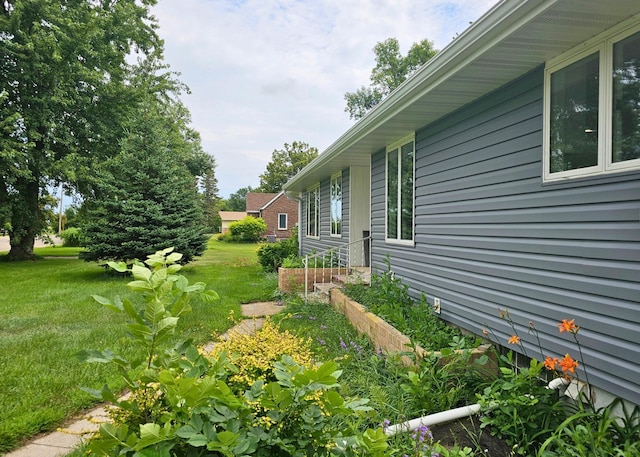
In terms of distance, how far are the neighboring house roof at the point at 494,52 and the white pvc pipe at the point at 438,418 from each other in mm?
2511

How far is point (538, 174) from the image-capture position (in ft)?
9.80

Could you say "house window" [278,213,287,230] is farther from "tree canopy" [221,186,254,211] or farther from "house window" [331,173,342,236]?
"tree canopy" [221,186,254,211]

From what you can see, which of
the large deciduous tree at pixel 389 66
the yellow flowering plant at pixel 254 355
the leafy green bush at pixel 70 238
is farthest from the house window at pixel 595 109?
the leafy green bush at pixel 70 238

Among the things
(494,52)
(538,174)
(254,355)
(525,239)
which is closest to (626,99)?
(538,174)

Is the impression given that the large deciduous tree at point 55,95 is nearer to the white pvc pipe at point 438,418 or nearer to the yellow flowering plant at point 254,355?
the yellow flowering plant at point 254,355

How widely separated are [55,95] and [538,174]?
14.9 meters

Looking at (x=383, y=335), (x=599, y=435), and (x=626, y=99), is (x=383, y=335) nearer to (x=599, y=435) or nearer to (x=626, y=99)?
(x=599, y=435)

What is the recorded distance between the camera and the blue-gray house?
229 centimetres

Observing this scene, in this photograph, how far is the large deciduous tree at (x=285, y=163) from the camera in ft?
148

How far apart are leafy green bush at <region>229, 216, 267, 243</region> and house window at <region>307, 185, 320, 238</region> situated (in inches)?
750

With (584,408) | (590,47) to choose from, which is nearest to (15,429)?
(584,408)

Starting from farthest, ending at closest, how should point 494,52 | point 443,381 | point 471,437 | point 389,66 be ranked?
point 389,66 → point 443,381 → point 494,52 → point 471,437

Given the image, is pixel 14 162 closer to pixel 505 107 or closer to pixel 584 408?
pixel 505 107

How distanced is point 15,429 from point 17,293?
6.58m
